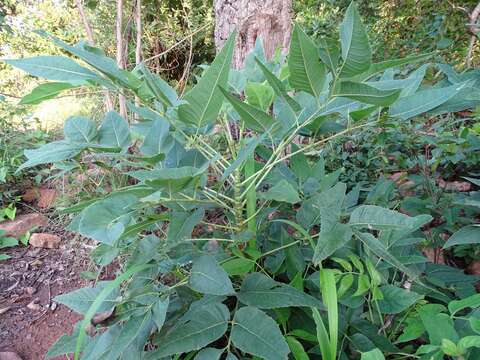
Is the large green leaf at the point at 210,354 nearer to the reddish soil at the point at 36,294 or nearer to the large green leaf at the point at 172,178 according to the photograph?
the large green leaf at the point at 172,178

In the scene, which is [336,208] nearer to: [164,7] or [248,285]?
[248,285]

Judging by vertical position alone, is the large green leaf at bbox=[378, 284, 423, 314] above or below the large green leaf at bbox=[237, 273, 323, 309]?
below

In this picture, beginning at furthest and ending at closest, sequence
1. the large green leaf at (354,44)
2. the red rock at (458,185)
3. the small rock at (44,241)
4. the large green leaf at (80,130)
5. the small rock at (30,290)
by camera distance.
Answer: the small rock at (44,241) < the small rock at (30,290) < the red rock at (458,185) < the large green leaf at (80,130) < the large green leaf at (354,44)

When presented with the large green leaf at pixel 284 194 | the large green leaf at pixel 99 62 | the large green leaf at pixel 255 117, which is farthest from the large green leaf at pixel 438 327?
the large green leaf at pixel 99 62

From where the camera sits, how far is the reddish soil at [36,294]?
1.25 m

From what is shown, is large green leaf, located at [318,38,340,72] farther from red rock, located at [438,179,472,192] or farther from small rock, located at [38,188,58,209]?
small rock, located at [38,188,58,209]

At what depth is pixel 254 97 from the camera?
1.87ft

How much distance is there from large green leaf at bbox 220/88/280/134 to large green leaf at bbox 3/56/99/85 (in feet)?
0.82

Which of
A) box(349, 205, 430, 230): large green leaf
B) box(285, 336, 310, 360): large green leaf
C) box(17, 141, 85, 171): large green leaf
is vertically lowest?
box(285, 336, 310, 360): large green leaf

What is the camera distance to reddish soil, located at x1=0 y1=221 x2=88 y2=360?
125cm

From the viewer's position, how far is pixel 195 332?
525 millimetres

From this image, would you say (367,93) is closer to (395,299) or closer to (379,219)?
(379,219)

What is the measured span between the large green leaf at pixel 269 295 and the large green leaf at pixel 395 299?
138 millimetres

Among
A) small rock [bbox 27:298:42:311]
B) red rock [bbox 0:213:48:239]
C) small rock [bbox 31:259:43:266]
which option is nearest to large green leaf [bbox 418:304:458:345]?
small rock [bbox 27:298:42:311]
